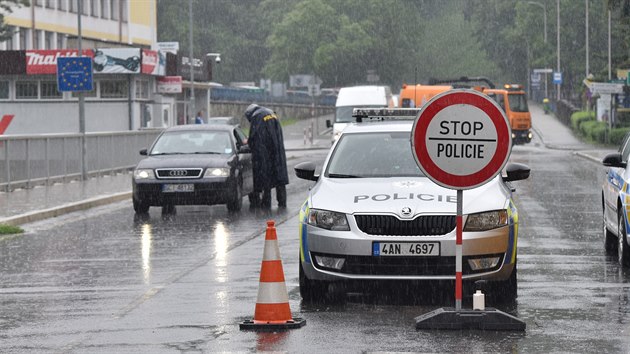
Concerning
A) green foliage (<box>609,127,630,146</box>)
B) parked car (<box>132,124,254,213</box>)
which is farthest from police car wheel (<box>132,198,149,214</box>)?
green foliage (<box>609,127,630,146</box>)

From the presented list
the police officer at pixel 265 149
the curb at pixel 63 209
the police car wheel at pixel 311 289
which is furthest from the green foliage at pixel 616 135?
the police car wheel at pixel 311 289

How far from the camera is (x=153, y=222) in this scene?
864 inches

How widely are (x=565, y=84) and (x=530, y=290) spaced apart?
10016 centimetres

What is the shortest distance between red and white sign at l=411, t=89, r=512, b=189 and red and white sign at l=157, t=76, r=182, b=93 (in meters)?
48.0

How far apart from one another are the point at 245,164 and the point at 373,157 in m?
12.2

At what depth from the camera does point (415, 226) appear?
37.6 ft

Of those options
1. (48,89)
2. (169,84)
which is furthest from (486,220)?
(169,84)

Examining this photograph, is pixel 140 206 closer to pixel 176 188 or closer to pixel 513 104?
pixel 176 188

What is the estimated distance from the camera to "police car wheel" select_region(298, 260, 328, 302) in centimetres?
1181

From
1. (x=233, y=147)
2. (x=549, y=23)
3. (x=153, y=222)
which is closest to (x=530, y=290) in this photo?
(x=153, y=222)

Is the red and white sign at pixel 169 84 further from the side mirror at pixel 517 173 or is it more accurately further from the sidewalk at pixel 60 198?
the side mirror at pixel 517 173

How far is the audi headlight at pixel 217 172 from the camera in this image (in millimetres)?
23516

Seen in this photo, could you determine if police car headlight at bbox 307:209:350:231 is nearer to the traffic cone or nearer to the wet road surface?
the wet road surface

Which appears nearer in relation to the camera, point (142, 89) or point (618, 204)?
point (618, 204)
